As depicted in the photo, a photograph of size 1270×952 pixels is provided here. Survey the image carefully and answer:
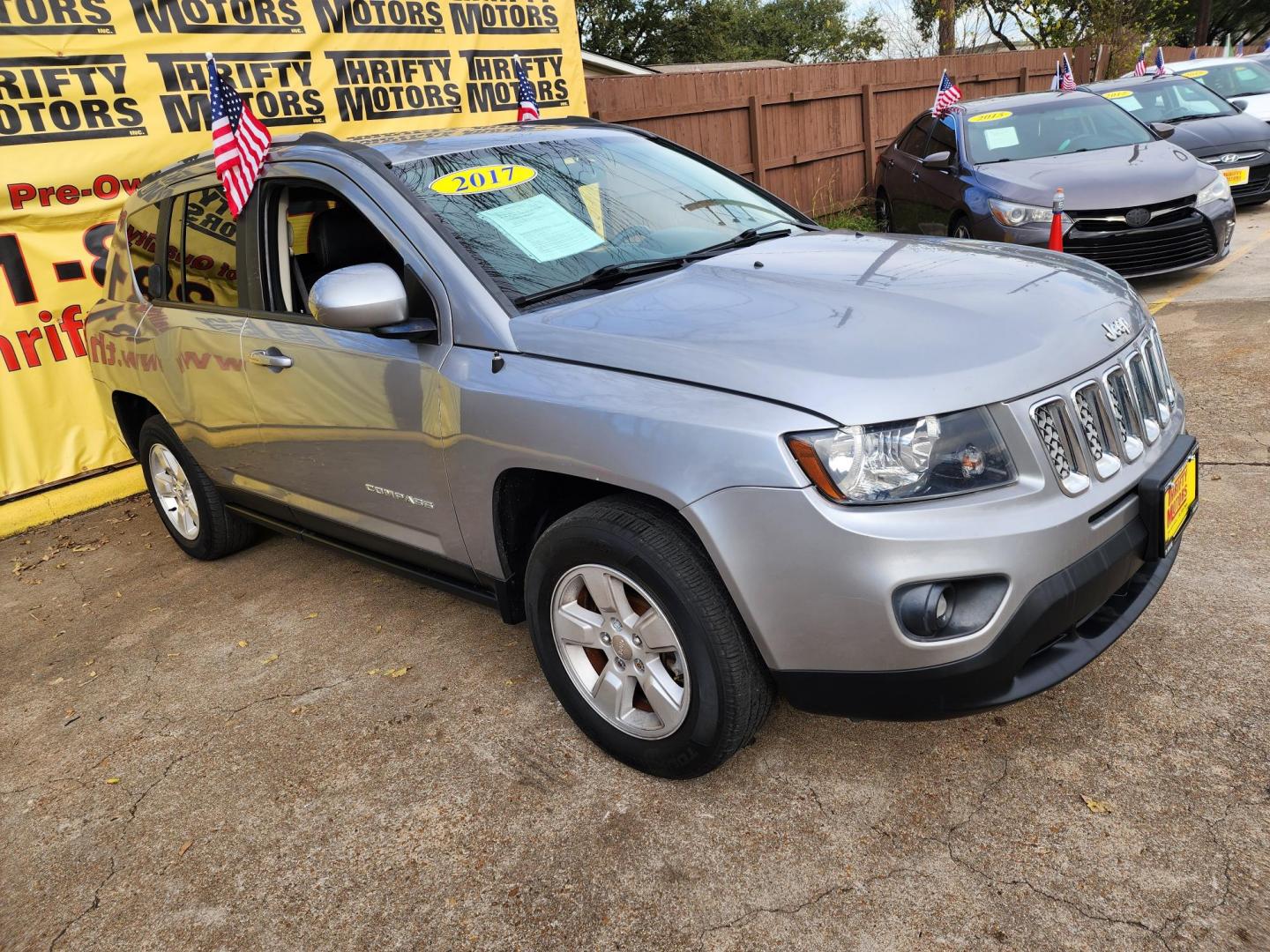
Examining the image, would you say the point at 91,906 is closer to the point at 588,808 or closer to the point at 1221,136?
the point at 588,808

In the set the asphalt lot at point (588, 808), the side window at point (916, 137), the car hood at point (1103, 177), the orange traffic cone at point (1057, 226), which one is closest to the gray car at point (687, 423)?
the asphalt lot at point (588, 808)

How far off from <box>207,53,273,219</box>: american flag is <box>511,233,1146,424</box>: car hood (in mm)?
1524

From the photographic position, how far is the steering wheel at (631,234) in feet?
10.5

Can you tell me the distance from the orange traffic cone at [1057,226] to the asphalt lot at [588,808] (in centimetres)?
304

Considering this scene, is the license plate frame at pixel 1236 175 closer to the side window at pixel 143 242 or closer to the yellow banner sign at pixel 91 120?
the yellow banner sign at pixel 91 120

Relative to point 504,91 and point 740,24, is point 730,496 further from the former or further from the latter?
point 740,24

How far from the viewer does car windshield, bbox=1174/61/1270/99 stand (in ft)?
44.7

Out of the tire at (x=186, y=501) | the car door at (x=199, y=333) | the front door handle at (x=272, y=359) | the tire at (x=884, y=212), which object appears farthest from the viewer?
the tire at (x=884, y=212)

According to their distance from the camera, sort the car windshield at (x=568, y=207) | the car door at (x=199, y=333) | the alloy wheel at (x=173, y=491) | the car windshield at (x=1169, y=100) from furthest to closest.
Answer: the car windshield at (x=1169, y=100) → the alloy wheel at (x=173, y=491) → the car door at (x=199, y=333) → the car windshield at (x=568, y=207)

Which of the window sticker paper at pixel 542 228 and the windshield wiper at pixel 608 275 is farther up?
the window sticker paper at pixel 542 228

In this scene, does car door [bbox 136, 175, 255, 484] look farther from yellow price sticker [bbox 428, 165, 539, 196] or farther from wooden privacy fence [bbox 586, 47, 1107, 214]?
wooden privacy fence [bbox 586, 47, 1107, 214]

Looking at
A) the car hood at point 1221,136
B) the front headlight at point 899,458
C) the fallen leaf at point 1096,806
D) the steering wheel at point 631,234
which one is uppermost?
the steering wheel at point 631,234

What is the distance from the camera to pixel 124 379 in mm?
4668

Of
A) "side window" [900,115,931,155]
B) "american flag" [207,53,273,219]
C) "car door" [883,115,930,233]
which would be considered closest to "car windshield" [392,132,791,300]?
"american flag" [207,53,273,219]
